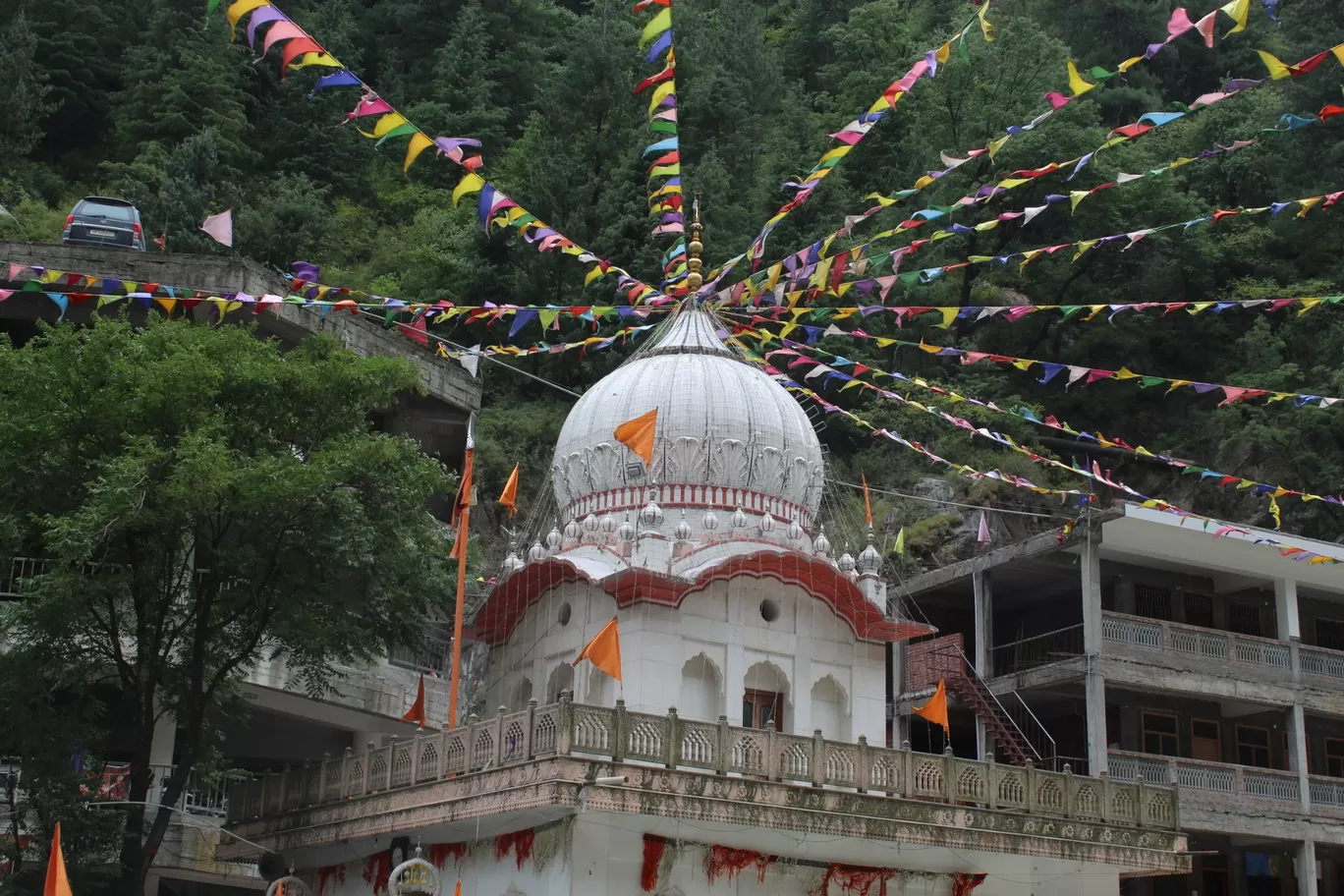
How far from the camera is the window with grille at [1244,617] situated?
134 feet

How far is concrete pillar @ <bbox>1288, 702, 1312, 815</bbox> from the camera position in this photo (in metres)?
38.4

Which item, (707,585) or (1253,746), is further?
(1253,746)

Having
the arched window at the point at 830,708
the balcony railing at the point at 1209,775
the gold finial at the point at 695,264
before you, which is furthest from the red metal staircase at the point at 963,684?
the gold finial at the point at 695,264

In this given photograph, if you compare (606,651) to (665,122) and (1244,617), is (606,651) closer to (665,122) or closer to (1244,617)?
(665,122)

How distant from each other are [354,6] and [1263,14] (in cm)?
3858

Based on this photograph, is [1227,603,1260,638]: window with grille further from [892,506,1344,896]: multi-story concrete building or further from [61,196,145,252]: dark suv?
[61,196,145,252]: dark suv

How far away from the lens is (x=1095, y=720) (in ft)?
120

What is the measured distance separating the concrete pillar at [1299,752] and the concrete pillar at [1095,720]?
5176mm

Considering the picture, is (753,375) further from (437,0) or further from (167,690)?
(437,0)

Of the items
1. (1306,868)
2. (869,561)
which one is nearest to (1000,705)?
(1306,868)

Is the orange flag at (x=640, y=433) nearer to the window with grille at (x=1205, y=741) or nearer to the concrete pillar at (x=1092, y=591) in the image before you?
the concrete pillar at (x=1092, y=591)

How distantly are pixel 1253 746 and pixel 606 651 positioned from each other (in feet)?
66.2

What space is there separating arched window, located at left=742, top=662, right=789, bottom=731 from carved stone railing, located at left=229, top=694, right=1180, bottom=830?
2.89 m

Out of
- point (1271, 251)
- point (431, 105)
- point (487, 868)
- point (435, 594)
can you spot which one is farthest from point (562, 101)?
point (487, 868)
